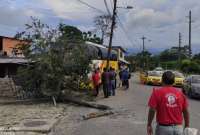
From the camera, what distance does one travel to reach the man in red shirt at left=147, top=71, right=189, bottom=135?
6.94m

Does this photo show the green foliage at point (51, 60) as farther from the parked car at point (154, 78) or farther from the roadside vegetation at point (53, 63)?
the parked car at point (154, 78)

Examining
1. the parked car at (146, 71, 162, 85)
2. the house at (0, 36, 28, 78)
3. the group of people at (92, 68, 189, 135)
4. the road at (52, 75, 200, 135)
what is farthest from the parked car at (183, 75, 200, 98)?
the group of people at (92, 68, 189, 135)

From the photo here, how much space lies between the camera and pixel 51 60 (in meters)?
22.3

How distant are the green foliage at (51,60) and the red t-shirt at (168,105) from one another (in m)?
15.1

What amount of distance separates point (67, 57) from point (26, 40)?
2.52 meters

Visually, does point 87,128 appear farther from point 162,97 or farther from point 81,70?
point 81,70

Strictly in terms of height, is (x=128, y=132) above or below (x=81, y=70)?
below

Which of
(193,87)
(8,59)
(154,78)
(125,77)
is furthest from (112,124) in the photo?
(154,78)

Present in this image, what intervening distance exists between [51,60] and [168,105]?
15.7m

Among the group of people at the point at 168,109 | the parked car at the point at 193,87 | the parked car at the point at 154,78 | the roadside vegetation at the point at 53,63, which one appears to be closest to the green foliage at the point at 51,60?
the roadside vegetation at the point at 53,63

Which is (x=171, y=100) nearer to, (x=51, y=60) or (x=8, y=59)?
(x=51, y=60)

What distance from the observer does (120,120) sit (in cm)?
1573

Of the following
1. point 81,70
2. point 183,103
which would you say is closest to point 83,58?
point 81,70

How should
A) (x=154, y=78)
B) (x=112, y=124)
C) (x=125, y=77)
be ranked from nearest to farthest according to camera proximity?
(x=112, y=124)
(x=125, y=77)
(x=154, y=78)
